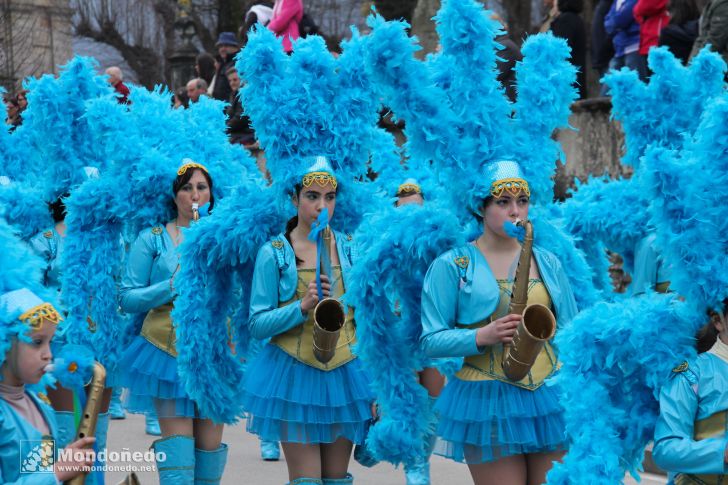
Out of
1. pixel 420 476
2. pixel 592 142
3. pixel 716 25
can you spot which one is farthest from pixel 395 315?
pixel 592 142

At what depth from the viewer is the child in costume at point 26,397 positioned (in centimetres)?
378

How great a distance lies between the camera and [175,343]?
6.32m

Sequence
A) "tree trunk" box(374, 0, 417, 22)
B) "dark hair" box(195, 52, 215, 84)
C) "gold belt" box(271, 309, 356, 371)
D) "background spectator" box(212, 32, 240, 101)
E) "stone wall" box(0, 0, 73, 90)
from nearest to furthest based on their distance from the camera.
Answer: "gold belt" box(271, 309, 356, 371) < "stone wall" box(0, 0, 73, 90) < "background spectator" box(212, 32, 240, 101) < "dark hair" box(195, 52, 215, 84) < "tree trunk" box(374, 0, 417, 22)

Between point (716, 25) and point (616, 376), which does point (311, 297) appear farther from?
point (716, 25)

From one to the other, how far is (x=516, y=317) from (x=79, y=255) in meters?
3.09

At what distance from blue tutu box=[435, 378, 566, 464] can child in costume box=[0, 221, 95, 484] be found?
1.53 m

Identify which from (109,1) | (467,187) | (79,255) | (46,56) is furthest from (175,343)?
(109,1)

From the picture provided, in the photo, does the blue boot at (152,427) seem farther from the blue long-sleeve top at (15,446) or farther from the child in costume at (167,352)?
the blue long-sleeve top at (15,446)

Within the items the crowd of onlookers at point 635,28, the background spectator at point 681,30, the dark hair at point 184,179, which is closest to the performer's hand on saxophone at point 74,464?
the dark hair at point 184,179

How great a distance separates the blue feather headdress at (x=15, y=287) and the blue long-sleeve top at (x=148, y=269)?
6.94ft

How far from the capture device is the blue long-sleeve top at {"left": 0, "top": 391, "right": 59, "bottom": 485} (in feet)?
12.2

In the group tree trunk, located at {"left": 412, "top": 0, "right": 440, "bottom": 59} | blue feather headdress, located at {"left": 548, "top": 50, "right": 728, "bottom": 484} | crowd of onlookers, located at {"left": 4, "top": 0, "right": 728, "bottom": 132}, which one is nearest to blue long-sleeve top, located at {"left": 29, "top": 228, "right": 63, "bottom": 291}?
crowd of onlookers, located at {"left": 4, "top": 0, "right": 728, "bottom": 132}

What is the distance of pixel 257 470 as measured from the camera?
25.9 feet

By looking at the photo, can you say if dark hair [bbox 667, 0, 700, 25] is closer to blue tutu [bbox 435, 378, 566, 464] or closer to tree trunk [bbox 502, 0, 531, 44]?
blue tutu [bbox 435, 378, 566, 464]
